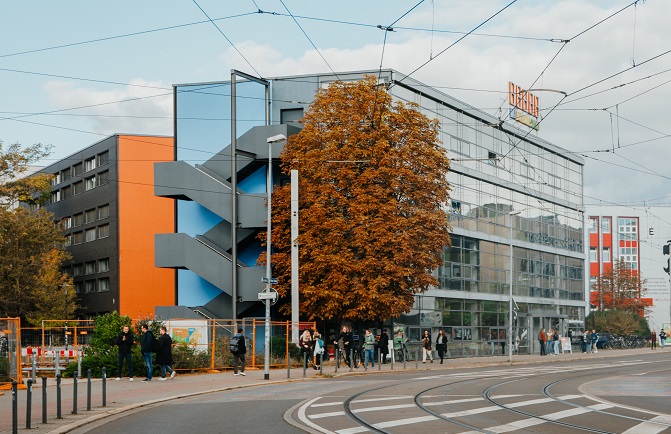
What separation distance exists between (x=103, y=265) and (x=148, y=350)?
4979cm

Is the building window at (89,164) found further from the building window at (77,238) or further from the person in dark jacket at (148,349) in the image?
the person in dark jacket at (148,349)

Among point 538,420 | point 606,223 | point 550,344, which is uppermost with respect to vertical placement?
point 606,223

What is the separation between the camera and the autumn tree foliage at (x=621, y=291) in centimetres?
9250

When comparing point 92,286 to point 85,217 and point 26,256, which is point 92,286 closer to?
point 85,217

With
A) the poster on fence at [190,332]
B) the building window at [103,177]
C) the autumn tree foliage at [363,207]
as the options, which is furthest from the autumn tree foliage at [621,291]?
the poster on fence at [190,332]

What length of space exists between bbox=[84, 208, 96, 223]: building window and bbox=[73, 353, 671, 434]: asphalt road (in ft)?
171

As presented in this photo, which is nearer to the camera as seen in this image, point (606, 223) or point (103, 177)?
point (103, 177)

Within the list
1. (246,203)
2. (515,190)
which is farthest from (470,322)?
(246,203)

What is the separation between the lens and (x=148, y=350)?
31781 mm

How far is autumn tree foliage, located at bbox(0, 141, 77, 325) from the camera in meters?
69.6

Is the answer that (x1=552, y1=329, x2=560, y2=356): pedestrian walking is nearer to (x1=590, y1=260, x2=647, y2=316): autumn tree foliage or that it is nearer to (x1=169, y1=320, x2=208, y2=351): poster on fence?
(x1=590, y1=260, x2=647, y2=316): autumn tree foliage

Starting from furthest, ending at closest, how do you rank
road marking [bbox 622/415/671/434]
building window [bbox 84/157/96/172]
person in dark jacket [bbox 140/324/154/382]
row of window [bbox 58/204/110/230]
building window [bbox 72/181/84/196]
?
1. building window [bbox 72/181/84/196]
2. building window [bbox 84/157/96/172]
3. row of window [bbox 58/204/110/230]
4. person in dark jacket [bbox 140/324/154/382]
5. road marking [bbox 622/415/671/434]

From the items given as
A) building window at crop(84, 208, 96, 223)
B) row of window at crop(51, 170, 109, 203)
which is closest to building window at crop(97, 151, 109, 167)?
row of window at crop(51, 170, 109, 203)

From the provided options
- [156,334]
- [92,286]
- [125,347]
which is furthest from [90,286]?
[125,347]
